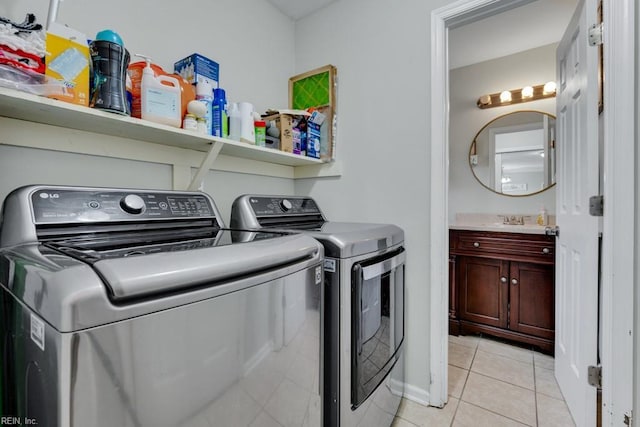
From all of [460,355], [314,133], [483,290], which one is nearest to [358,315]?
[314,133]

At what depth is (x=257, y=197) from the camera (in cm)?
155

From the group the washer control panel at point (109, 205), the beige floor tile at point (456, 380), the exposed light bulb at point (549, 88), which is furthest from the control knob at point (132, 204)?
the exposed light bulb at point (549, 88)

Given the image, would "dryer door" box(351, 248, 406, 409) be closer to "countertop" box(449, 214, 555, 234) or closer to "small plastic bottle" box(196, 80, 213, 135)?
"small plastic bottle" box(196, 80, 213, 135)

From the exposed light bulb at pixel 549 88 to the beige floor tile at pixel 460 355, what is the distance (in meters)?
2.43

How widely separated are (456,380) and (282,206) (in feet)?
5.19

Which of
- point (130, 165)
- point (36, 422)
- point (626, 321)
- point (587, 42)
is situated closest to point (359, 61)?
point (587, 42)

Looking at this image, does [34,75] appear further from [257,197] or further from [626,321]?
[626,321]

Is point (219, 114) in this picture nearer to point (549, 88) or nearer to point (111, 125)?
point (111, 125)

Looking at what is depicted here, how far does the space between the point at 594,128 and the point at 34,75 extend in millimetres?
2134

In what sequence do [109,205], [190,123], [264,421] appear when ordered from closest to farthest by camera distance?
[264,421], [109,205], [190,123]

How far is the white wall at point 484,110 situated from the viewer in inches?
111

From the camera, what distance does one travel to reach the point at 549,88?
109 inches

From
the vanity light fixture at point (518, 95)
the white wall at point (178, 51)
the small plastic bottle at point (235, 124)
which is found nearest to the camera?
the white wall at point (178, 51)

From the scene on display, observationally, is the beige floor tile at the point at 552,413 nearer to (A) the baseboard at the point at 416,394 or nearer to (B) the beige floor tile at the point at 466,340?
(A) the baseboard at the point at 416,394
